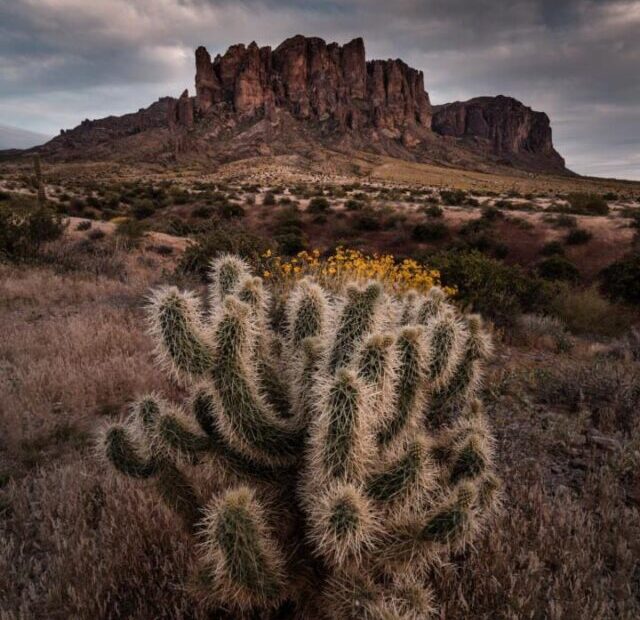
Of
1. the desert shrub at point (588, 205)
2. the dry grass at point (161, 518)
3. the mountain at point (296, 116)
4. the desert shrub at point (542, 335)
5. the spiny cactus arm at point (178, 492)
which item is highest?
the mountain at point (296, 116)

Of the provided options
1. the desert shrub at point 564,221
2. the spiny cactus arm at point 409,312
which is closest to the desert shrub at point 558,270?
the desert shrub at point 564,221

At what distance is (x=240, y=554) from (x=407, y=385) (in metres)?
1.14

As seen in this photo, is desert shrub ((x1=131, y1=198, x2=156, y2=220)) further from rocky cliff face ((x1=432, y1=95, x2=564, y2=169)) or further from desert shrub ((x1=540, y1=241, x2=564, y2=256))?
rocky cliff face ((x1=432, y1=95, x2=564, y2=169))

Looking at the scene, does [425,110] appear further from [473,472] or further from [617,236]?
[473,472]

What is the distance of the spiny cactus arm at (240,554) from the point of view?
177cm

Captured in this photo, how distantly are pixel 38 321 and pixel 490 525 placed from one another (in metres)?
6.71

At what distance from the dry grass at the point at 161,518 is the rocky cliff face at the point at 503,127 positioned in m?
182

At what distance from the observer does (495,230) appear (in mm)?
19797

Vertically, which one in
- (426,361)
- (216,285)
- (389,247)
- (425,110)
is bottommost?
(389,247)

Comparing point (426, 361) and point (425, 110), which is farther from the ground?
point (425, 110)

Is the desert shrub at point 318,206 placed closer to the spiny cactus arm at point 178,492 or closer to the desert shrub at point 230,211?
the desert shrub at point 230,211

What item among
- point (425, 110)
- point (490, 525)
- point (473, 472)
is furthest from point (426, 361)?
point (425, 110)

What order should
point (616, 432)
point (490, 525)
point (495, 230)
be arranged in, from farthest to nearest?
point (495, 230) → point (616, 432) → point (490, 525)

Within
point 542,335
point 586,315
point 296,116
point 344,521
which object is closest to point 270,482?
point 344,521
